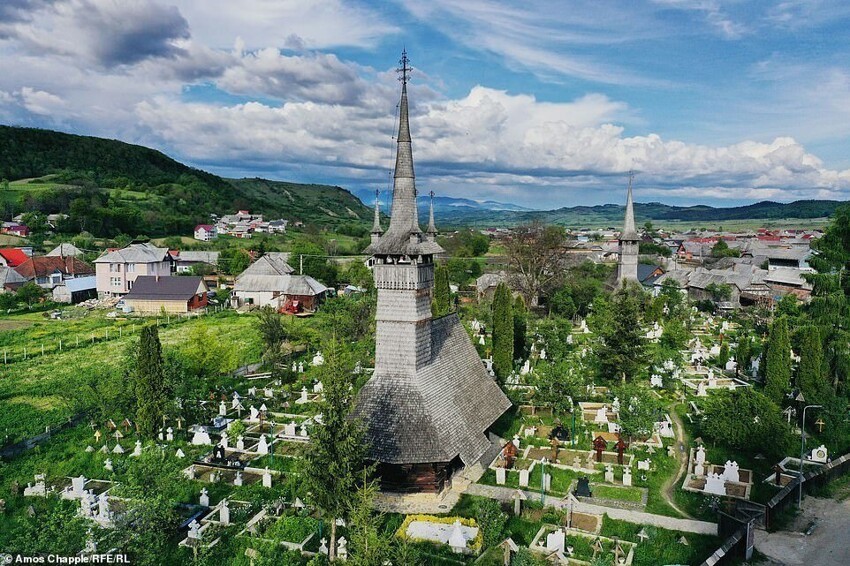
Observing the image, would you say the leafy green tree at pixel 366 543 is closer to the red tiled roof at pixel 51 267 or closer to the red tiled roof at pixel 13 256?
the red tiled roof at pixel 51 267

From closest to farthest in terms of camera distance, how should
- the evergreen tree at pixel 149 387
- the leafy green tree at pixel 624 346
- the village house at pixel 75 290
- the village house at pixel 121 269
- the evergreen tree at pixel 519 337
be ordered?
the evergreen tree at pixel 149 387
the leafy green tree at pixel 624 346
the evergreen tree at pixel 519 337
the village house at pixel 75 290
the village house at pixel 121 269

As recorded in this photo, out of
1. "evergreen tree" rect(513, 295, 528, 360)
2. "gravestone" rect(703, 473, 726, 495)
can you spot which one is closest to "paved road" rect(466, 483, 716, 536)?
"gravestone" rect(703, 473, 726, 495)

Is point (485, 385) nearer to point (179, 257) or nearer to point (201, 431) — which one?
point (201, 431)

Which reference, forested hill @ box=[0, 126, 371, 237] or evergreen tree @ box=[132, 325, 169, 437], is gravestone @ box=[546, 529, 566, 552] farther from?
forested hill @ box=[0, 126, 371, 237]

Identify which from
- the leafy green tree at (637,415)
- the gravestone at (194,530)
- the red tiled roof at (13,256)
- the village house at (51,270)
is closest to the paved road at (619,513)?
the leafy green tree at (637,415)

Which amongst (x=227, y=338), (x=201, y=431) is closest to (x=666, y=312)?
(x=227, y=338)
